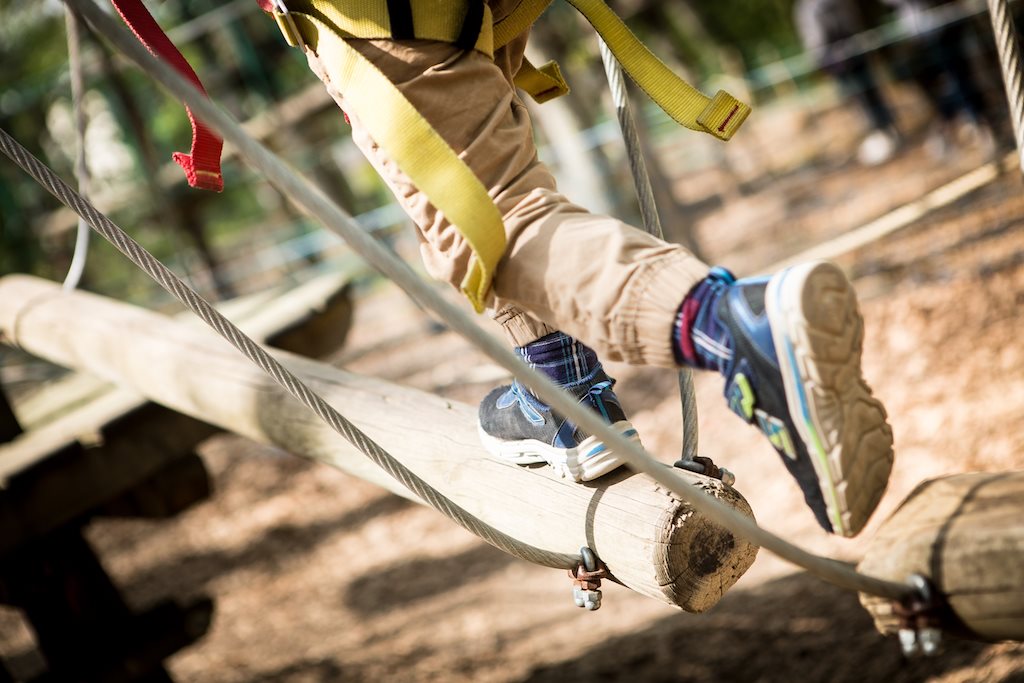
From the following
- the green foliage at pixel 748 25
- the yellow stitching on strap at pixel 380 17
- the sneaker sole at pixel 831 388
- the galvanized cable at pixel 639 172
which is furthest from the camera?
the green foliage at pixel 748 25

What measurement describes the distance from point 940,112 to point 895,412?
3330 millimetres

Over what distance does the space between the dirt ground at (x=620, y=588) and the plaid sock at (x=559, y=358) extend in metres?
1.51

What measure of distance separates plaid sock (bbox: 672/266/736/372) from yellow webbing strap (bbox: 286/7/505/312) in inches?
10.2

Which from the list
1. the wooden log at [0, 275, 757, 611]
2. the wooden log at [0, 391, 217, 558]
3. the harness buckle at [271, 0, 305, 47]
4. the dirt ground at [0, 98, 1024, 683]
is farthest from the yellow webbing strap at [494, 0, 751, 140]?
the wooden log at [0, 391, 217, 558]

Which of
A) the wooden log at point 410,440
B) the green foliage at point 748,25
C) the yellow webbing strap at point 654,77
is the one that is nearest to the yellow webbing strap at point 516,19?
the yellow webbing strap at point 654,77

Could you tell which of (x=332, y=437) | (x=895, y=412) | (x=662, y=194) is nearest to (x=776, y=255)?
(x=662, y=194)

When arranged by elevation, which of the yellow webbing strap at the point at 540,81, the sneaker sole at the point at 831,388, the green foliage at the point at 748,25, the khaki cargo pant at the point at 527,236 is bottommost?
the sneaker sole at the point at 831,388

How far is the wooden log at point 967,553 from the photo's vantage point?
1081mm

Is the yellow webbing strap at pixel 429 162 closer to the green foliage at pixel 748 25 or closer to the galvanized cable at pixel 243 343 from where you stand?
the galvanized cable at pixel 243 343

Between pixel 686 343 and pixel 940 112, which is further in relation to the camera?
pixel 940 112

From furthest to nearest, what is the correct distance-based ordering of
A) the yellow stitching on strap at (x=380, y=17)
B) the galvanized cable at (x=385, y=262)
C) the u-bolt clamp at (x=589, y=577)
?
the u-bolt clamp at (x=589, y=577), the yellow stitching on strap at (x=380, y=17), the galvanized cable at (x=385, y=262)

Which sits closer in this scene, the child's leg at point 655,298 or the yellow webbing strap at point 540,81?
the child's leg at point 655,298

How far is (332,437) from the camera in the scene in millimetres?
1991

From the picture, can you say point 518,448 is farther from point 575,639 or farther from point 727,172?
point 727,172
